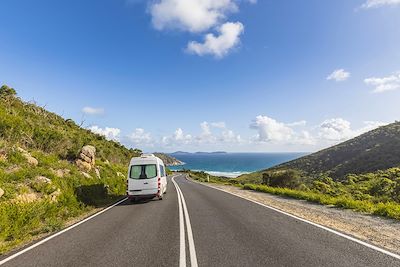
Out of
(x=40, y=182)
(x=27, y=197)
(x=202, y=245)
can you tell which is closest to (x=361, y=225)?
(x=202, y=245)

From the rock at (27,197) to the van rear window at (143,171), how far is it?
6022mm

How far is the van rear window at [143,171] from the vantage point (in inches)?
693

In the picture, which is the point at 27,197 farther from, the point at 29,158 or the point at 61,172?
the point at 61,172

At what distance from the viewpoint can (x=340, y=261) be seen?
5887 mm

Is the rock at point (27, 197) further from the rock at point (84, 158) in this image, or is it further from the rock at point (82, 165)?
the rock at point (84, 158)

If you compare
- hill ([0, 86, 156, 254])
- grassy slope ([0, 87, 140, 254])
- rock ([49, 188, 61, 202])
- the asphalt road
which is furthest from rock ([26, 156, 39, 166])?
the asphalt road

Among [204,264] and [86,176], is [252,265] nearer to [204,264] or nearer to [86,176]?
[204,264]

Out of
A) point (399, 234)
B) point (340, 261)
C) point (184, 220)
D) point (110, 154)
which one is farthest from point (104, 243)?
point (110, 154)

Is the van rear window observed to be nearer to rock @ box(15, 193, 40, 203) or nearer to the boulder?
the boulder

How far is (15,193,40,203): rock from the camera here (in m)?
11.1

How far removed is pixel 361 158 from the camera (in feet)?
225

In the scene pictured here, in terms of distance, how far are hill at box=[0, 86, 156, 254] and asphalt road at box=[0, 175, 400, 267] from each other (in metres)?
1.83

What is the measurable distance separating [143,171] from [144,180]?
2.00ft

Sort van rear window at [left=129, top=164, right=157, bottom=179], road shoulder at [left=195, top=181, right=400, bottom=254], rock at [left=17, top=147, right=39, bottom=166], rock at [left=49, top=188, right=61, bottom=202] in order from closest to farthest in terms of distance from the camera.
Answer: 1. road shoulder at [left=195, top=181, right=400, bottom=254]
2. rock at [left=49, top=188, right=61, bottom=202]
3. rock at [left=17, top=147, right=39, bottom=166]
4. van rear window at [left=129, top=164, right=157, bottom=179]
